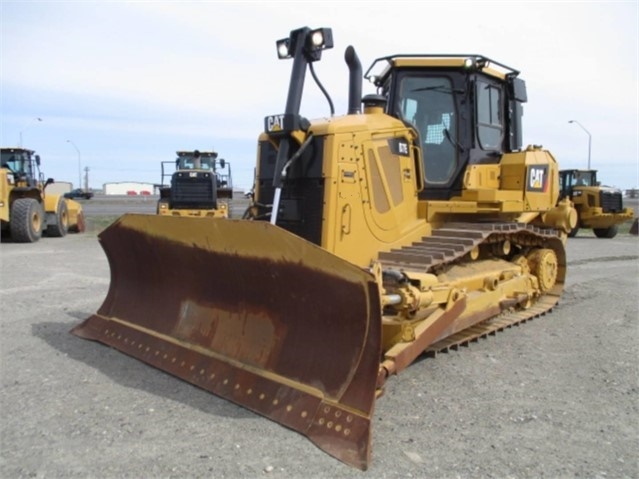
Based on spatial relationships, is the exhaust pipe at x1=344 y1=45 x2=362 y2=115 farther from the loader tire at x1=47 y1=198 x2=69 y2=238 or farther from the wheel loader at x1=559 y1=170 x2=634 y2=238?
the wheel loader at x1=559 y1=170 x2=634 y2=238

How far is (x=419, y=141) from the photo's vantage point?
583 cm

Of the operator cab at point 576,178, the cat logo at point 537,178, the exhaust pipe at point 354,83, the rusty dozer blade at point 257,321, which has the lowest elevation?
the rusty dozer blade at point 257,321

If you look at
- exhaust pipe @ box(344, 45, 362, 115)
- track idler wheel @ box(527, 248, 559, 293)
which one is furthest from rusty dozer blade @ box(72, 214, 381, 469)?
track idler wheel @ box(527, 248, 559, 293)

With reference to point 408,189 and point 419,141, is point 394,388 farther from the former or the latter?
point 419,141

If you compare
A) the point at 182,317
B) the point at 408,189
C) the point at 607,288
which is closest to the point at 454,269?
the point at 408,189

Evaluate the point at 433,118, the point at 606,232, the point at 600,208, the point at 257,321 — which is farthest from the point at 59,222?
the point at 606,232

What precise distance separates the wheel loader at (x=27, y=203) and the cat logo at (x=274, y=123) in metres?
13.1

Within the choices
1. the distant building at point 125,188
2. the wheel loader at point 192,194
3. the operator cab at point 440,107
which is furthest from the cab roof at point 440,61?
the distant building at point 125,188

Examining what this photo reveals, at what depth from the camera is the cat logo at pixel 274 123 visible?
16.2 ft

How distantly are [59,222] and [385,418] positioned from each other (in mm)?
17173

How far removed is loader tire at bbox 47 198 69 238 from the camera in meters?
18.2

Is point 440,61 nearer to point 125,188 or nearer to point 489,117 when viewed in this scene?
point 489,117

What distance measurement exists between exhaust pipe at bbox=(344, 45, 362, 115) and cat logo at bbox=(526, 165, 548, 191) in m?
2.38

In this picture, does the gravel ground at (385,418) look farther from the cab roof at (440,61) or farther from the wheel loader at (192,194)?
the wheel loader at (192,194)
